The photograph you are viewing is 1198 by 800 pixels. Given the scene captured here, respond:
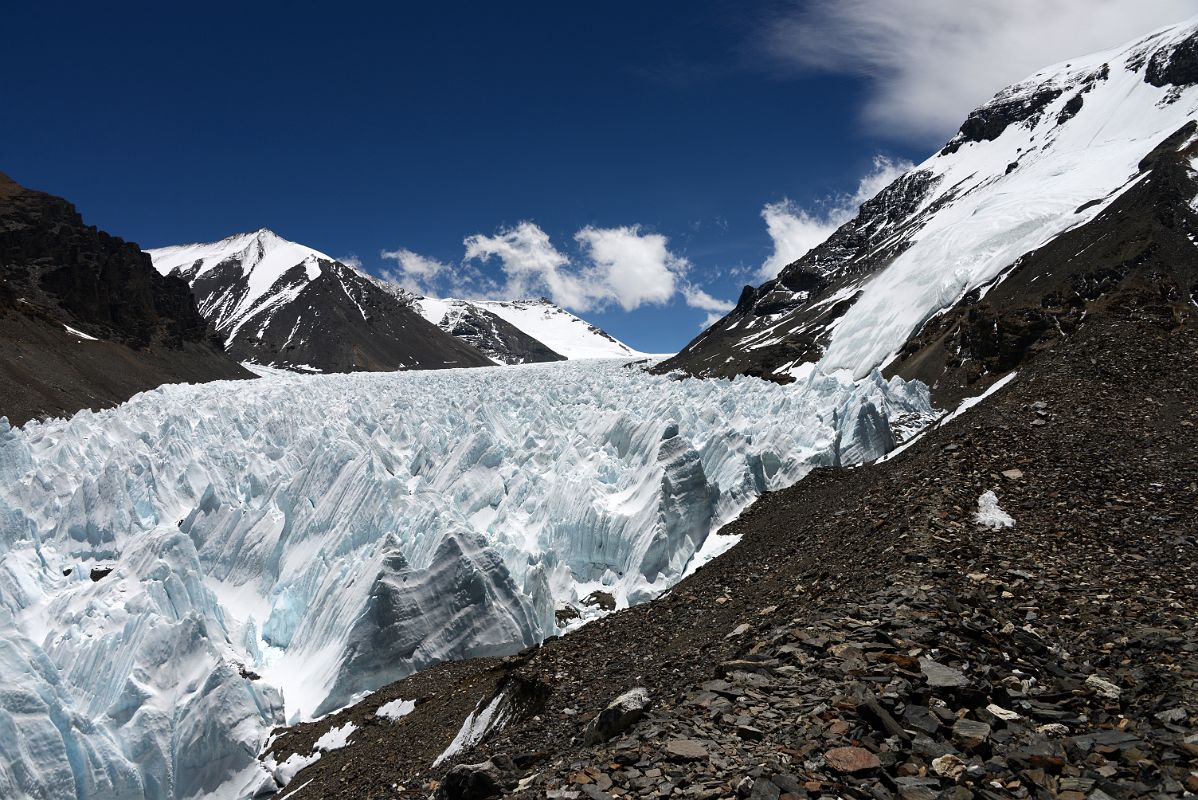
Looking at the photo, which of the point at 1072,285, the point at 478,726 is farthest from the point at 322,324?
the point at 478,726

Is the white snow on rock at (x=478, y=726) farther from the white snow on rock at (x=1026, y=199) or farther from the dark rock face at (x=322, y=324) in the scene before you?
the dark rock face at (x=322, y=324)

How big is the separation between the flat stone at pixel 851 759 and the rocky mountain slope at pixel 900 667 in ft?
0.04

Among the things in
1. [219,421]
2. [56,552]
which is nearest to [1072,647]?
[56,552]

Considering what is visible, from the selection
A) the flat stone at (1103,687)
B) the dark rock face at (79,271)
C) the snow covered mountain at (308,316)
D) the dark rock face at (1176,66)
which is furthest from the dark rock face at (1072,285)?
the snow covered mountain at (308,316)

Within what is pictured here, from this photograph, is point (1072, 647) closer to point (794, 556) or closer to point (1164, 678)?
point (1164, 678)

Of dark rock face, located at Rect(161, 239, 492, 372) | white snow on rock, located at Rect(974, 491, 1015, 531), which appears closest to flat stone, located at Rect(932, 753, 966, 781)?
white snow on rock, located at Rect(974, 491, 1015, 531)

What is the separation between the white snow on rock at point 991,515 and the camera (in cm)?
768

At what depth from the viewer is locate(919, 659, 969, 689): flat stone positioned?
4395 mm

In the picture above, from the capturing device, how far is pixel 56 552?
14.0 m

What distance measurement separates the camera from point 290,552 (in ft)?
46.9

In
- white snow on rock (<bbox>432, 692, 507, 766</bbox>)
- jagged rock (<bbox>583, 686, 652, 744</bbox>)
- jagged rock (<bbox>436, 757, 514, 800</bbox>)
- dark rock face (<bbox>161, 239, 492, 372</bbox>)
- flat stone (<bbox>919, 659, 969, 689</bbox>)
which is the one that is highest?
dark rock face (<bbox>161, 239, 492, 372</bbox>)

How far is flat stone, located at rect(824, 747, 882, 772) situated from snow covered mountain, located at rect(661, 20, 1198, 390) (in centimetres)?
2688

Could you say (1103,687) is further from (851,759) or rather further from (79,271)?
(79,271)

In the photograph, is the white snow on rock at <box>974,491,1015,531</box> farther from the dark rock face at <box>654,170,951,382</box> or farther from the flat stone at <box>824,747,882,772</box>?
the dark rock face at <box>654,170,951,382</box>
